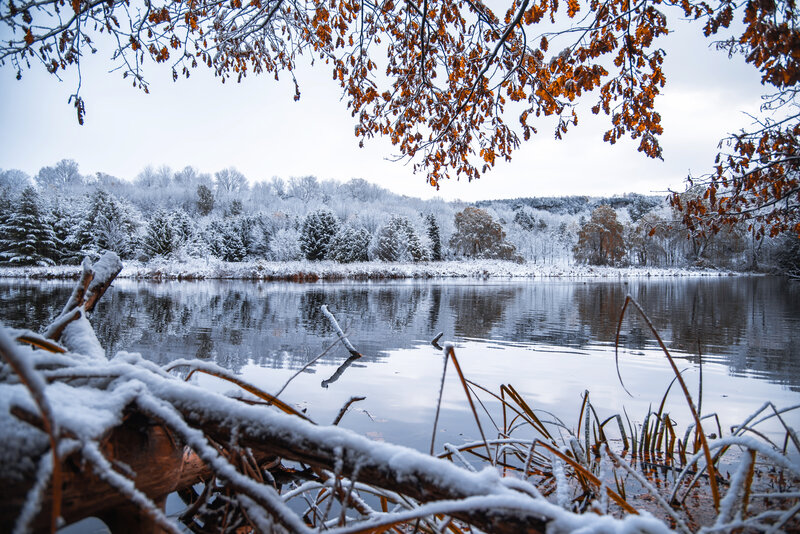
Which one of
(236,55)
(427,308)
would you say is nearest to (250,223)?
(427,308)

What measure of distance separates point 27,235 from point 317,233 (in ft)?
54.0

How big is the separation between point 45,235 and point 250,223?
14942 millimetres

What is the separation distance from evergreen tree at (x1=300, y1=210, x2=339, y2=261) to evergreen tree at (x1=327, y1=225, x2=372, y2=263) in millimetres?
514

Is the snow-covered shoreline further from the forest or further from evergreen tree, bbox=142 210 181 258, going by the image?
the forest

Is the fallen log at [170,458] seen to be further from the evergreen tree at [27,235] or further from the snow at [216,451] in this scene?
the evergreen tree at [27,235]

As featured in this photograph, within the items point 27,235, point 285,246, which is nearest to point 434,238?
point 285,246

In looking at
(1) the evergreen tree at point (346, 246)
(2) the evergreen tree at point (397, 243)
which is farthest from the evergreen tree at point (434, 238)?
(1) the evergreen tree at point (346, 246)

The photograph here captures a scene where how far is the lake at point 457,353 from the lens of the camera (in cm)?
349

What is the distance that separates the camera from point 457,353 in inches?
220

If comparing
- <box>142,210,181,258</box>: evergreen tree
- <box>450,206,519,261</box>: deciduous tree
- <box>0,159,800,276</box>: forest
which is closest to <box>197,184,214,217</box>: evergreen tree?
<box>0,159,800,276</box>: forest

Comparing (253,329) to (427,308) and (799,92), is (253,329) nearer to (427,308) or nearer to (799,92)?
(427,308)

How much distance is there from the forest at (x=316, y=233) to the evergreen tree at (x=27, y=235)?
0.06 m

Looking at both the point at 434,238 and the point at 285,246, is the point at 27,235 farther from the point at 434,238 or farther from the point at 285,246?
the point at 434,238

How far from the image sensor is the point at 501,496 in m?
0.54
